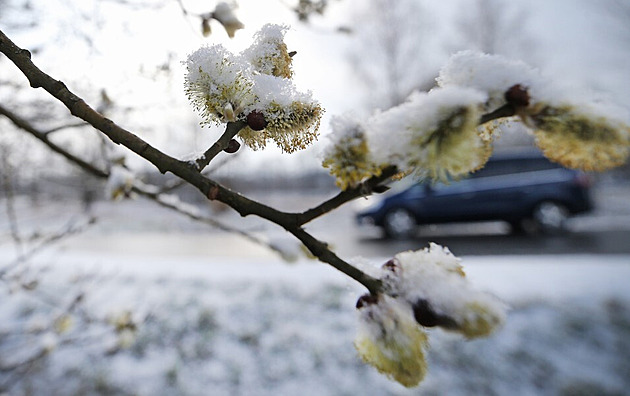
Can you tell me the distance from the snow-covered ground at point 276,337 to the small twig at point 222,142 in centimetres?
237

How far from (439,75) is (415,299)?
0.35 m

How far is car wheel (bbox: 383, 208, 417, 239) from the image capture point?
928 cm

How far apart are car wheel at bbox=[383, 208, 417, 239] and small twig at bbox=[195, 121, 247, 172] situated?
881 cm

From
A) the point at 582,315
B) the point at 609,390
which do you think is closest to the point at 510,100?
the point at 609,390

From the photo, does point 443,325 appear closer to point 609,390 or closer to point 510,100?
point 510,100

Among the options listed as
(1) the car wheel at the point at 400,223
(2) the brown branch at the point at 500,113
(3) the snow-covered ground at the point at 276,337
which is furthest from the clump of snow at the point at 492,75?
(1) the car wheel at the point at 400,223

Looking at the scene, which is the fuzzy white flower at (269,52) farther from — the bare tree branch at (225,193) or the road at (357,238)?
the road at (357,238)

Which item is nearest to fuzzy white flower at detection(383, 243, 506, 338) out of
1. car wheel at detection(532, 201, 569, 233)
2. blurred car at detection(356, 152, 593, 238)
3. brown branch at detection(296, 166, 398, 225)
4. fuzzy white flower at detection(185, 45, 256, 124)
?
brown branch at detection(296, 166, 398, 225)

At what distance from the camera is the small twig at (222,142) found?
68cm

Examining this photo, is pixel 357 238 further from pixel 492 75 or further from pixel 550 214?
pixel 492 75

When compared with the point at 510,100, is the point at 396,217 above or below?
above

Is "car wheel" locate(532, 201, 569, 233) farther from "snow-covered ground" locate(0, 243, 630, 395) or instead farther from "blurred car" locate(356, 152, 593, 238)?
"snow-covered ground" locate(0, 243, 630, 395)

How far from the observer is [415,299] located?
A: 65 centimetres

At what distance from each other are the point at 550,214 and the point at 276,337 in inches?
268
